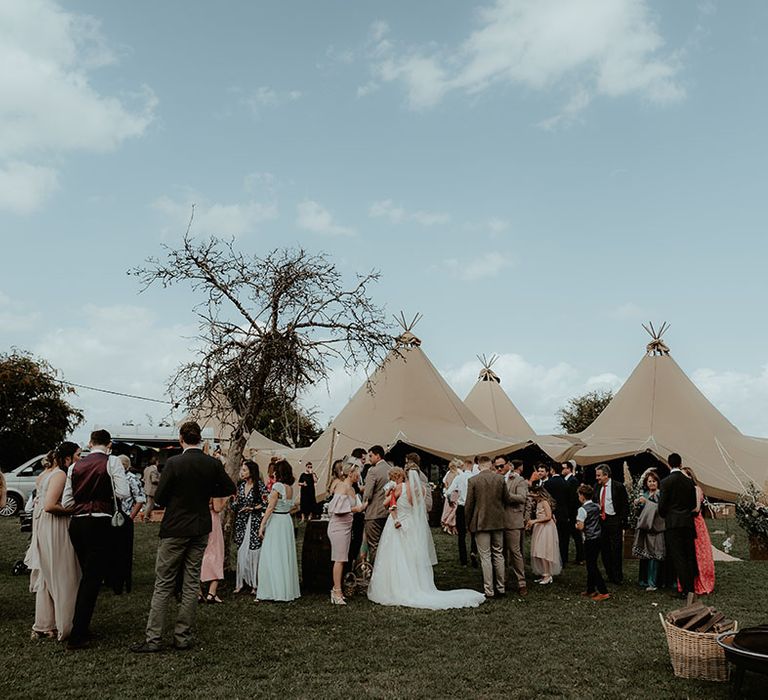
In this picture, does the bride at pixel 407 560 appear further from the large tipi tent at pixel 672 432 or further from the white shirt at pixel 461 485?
the large tipi tent at pixel 672 432

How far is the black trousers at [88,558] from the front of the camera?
5.75 meters

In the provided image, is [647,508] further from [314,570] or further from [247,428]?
[247,428]

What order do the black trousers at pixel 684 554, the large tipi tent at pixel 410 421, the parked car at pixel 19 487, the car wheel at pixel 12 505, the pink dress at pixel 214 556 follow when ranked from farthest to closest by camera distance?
the large tipi tent at pixel 410 421, the car wheel at pixel 12 505, the parked car at pixel 19 487, the black trousers at pixel 684 554, the pink dress at pixel 214 556

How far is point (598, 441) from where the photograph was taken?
23.7 m

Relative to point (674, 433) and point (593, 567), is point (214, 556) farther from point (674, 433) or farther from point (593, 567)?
point (674, 433)

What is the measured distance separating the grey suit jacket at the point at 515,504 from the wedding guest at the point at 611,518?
1.13 meters

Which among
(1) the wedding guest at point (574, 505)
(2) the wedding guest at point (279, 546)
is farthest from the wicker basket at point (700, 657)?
(1) the wedding guest at point (574, 505)

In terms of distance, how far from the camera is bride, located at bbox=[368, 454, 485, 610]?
8.31m

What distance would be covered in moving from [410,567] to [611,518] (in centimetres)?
295

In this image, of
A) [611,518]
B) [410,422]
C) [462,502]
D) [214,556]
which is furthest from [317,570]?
[410,422]

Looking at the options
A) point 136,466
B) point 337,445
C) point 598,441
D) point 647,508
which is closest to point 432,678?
point 647,508

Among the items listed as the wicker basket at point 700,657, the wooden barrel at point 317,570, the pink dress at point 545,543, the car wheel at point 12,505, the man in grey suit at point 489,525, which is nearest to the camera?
the wicker basket at point 700,657

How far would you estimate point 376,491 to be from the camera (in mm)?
9258

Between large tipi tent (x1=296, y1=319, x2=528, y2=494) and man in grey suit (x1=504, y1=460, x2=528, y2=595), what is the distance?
415 inches
